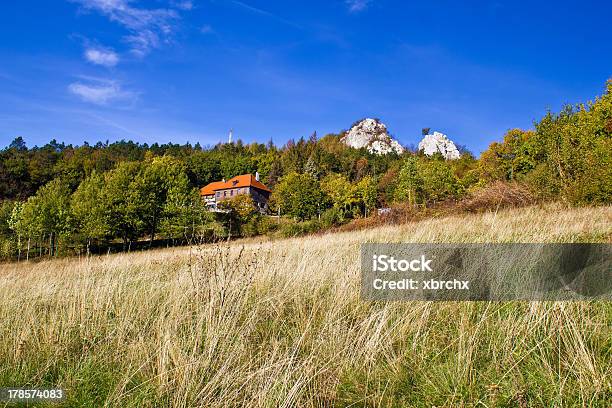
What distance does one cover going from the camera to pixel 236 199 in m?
46.2

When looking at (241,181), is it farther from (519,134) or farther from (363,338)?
(363,338)

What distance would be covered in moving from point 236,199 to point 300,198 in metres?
9.57

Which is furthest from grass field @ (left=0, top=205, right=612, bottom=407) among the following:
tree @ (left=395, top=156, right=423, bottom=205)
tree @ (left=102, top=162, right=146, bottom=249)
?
tree @ (left=395, top=156, right=423, bottom=205)

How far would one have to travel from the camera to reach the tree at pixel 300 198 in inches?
1980

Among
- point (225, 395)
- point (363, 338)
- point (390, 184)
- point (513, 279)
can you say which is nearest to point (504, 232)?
point (513, 279)

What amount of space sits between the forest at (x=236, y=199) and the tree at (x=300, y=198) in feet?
0.54

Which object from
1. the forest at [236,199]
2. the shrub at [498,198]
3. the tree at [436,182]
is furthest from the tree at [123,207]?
the tree at [436,182]

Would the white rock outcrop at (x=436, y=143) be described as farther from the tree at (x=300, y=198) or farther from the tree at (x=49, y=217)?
the tree at (x=49, y=217)

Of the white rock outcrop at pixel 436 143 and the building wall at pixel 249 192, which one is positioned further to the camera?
the white rock outcrop at pixel 436 143

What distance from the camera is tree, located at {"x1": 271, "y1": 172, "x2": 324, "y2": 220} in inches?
1980

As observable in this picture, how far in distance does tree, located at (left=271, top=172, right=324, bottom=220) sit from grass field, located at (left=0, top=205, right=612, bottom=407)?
151 ft

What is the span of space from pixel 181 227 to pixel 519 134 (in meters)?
43.9

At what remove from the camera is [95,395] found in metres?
2.29

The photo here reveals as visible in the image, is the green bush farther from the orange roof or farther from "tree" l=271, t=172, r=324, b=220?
the orange roof
